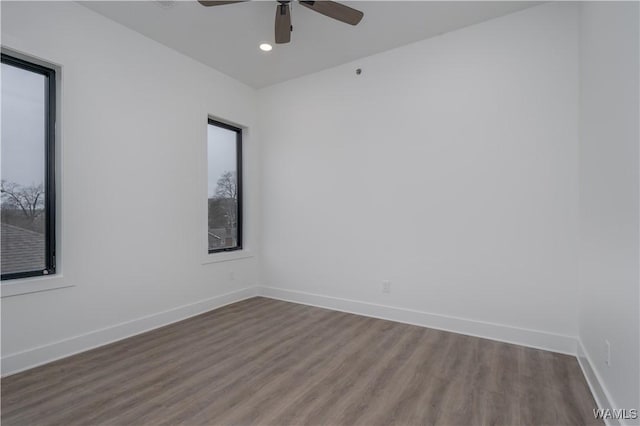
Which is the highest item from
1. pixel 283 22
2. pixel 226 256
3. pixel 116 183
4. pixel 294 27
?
pixel 294 27

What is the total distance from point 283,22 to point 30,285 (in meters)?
2.86

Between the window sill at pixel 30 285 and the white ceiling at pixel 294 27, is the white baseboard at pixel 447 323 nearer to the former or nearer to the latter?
the window sill at pixel 30 285

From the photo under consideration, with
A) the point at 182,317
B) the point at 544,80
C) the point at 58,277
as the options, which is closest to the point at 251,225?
the point at 182,317

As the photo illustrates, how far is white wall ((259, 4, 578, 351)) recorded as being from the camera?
2672mm

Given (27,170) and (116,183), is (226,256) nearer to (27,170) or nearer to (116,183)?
(116,183)

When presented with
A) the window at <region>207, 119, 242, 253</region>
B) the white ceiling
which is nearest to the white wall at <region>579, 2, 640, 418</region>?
the white ceiling

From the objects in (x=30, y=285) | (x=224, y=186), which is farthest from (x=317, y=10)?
(x=30, y=285)

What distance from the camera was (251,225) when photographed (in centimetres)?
447

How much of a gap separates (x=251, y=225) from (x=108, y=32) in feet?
8.63

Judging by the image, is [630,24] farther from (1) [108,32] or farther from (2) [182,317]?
(2) [182,317]

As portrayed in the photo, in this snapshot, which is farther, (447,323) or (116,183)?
(447,323)

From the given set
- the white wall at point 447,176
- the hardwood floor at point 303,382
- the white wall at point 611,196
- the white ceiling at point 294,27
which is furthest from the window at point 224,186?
the white wall at point 611,196

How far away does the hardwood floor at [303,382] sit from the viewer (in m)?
1.81

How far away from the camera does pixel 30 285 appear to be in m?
2.37
